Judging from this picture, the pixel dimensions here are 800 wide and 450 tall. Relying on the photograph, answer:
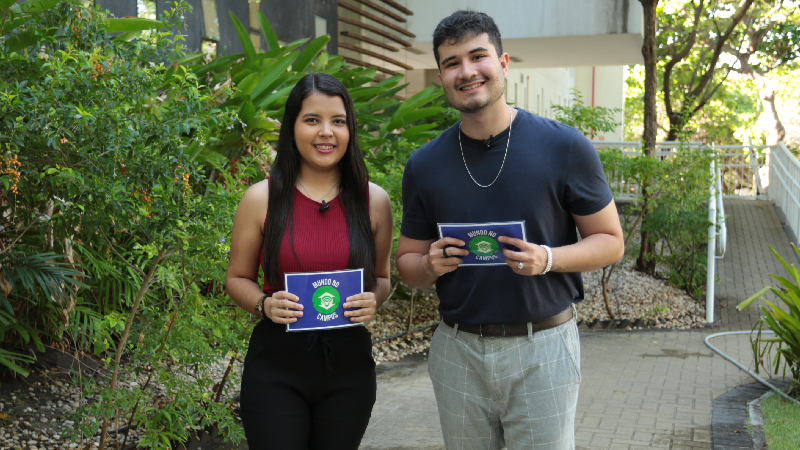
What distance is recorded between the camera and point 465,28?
2.19 metres

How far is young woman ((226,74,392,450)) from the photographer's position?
2285 millimetres

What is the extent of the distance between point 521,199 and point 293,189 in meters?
0.78

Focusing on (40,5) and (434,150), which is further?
(40,5)

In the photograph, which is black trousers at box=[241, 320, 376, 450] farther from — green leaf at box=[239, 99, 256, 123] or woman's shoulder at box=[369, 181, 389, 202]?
green leaf at box=[239, 99, 256, 123]

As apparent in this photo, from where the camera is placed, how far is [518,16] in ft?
44.1

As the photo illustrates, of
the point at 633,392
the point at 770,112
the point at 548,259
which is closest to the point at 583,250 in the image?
the point at 548,259

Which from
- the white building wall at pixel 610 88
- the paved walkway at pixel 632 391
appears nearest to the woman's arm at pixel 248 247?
the paved walkway at pixel 632 391

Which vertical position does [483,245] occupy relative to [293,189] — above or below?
below

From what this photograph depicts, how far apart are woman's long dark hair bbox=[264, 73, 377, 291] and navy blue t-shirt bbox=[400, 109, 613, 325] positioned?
0.28 metres

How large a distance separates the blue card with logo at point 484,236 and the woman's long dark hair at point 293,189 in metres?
0.40

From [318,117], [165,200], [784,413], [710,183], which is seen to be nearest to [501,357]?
[318,117]

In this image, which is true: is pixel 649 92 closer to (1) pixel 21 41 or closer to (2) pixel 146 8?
(2) pixel 146 8

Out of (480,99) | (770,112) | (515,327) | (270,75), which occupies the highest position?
(770,112)

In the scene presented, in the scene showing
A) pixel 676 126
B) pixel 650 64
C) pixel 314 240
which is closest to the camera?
pixel 314 240
